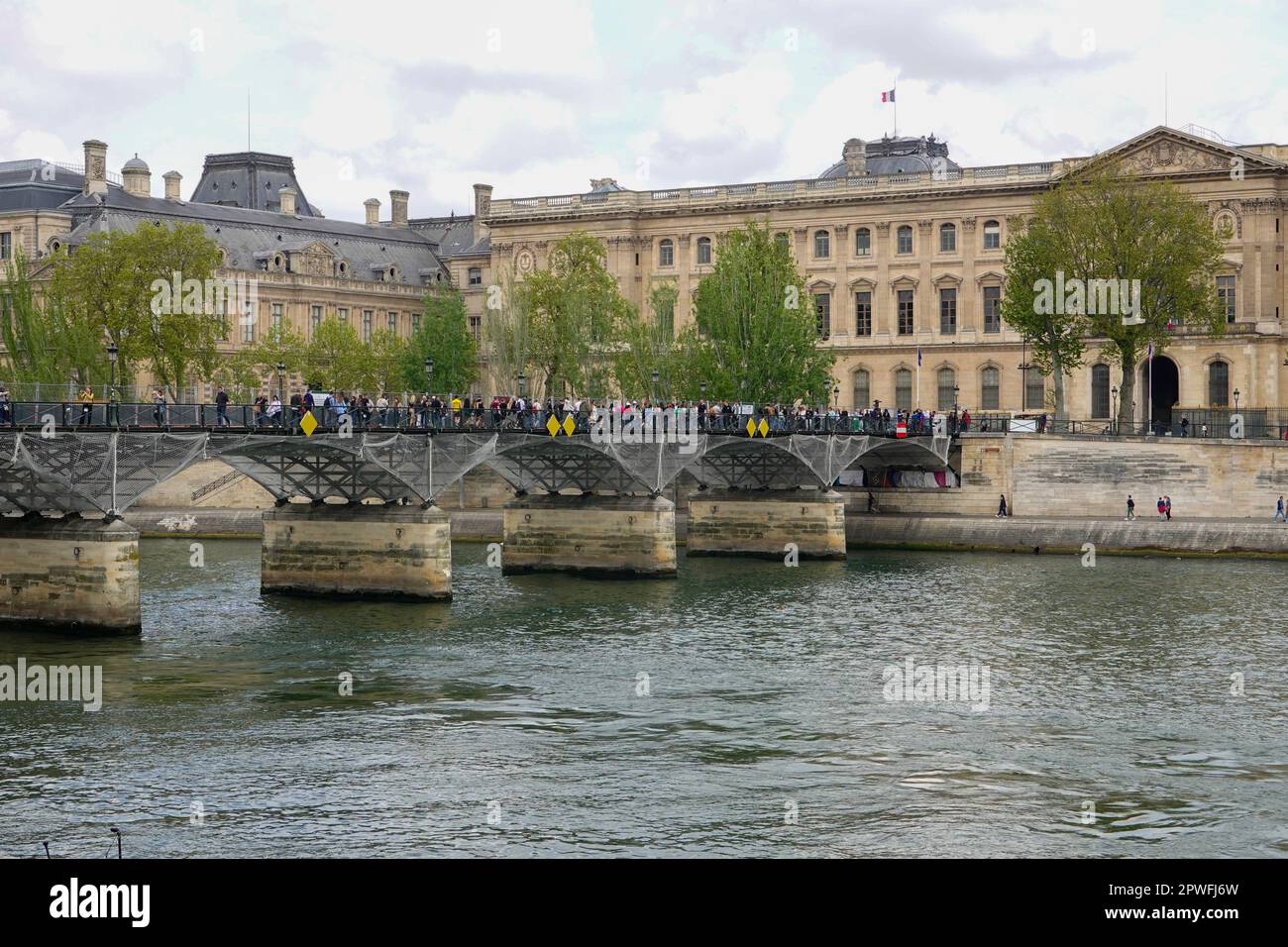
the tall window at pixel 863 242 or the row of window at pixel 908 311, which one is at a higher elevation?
the tall window at pixel 863 242

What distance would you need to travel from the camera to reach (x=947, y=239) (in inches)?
4456

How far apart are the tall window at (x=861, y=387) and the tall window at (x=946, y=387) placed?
5.01 metres

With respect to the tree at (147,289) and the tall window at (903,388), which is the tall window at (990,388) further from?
the tree at (147,289)

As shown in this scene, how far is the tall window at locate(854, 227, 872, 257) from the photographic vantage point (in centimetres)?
11550

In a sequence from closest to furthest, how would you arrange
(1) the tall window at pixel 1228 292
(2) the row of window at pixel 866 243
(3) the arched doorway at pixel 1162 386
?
(1) the tall window at pixel 1228 292, (3) the arched doorway at pixel 1162 386, (2) the row of window at pixel 866 243

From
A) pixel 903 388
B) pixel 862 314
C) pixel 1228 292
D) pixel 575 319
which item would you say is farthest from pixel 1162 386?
pixel 575 319

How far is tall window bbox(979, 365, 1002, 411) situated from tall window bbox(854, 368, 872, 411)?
780cm

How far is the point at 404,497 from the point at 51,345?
115 feet

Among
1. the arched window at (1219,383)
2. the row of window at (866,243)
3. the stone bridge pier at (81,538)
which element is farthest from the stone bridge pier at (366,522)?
the arched window at (1219,383)

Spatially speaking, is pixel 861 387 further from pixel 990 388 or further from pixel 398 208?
pixel 398 208

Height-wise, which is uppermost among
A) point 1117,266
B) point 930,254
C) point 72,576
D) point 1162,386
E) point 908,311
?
point 930,254

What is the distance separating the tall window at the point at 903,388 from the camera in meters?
115

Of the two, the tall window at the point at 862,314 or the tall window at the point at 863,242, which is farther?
the tall window at the point at 862,314

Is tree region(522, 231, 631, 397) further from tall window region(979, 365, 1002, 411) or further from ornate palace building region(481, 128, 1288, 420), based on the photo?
tall window region(979, 365, 1002, 411)
